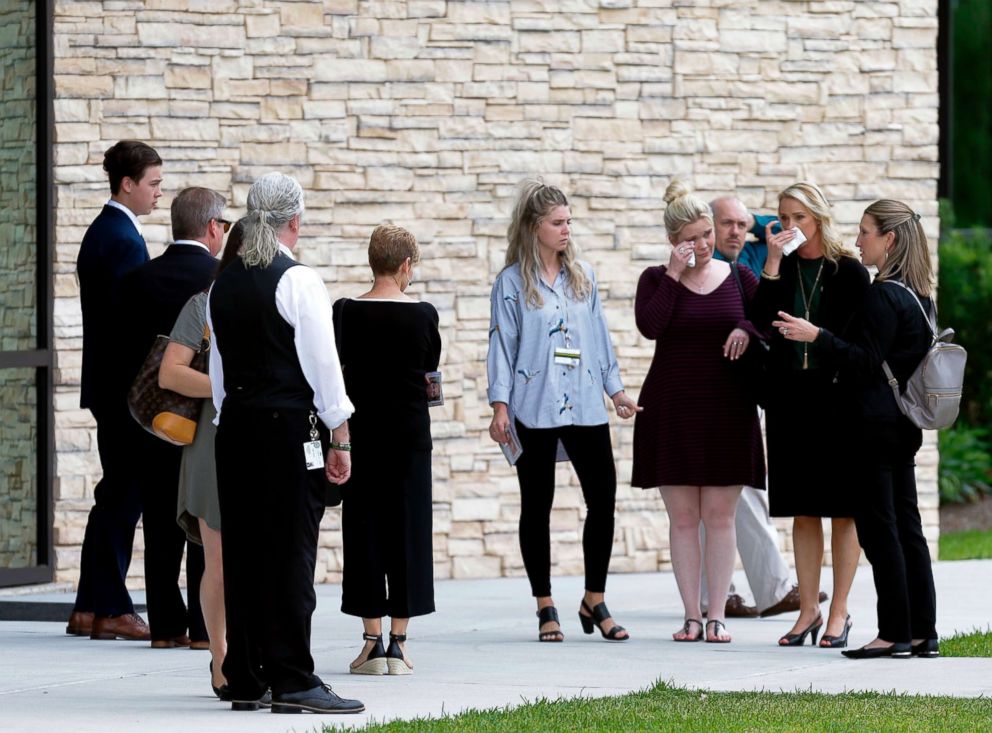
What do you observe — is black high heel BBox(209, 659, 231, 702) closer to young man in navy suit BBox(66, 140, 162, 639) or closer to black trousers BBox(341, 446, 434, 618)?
black trousers BBox(341, 446, 434, 618)

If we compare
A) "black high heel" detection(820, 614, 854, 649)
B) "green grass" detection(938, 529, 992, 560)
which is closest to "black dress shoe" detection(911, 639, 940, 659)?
"black high heel" detection(820, 614, 854, 649)

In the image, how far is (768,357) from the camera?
8.35 meters

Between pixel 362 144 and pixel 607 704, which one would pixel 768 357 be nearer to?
pixel 607 704

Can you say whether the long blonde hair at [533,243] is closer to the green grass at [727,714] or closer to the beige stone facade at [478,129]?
the green grass at [727,714]

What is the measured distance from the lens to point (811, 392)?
820cm

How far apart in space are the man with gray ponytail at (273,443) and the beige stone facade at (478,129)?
4.52m

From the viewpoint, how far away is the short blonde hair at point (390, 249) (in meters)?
7.60

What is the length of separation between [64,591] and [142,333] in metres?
2.83

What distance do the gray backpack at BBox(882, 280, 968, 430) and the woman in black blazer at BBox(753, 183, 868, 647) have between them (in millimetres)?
257

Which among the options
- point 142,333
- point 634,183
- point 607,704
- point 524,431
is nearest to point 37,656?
point 142,333

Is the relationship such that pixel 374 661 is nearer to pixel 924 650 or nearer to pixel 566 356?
pixel 566 356

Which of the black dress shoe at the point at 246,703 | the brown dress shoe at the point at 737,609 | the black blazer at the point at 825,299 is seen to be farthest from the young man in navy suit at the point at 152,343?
the brown dress shoe at the point at 737,609

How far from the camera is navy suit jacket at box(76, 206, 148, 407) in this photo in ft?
28.5

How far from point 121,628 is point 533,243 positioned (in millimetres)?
2591
